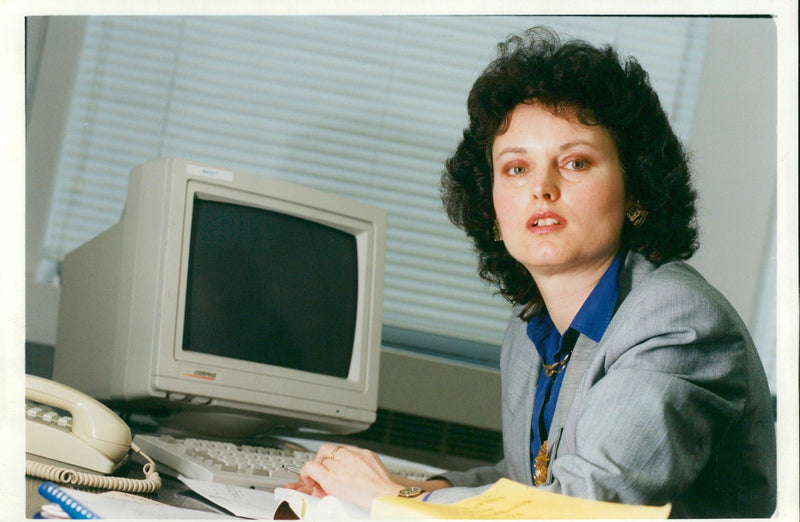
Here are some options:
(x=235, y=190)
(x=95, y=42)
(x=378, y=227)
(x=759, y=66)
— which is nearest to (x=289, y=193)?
(x=235, y=190)

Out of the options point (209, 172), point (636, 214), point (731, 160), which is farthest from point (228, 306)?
point (731, 160)

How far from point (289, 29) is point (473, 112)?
999 mm

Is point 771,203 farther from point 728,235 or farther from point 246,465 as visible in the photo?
point 246,465

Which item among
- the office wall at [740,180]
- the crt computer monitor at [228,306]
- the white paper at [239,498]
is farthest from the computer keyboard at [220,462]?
the office wall at [740,180]

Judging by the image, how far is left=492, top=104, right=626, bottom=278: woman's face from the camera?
1.15 meters

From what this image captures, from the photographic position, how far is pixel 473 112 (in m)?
1.35

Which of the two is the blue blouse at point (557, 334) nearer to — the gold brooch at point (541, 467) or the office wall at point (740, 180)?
the gold brooch at point (541, 467)

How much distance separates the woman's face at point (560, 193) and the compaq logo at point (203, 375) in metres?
0.57

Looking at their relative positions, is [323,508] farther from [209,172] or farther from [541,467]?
[209,172]

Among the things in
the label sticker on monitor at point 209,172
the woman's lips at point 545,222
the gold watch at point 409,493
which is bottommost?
the gold watch at point 409,493

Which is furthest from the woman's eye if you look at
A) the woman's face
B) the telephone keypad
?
the telephone keypad

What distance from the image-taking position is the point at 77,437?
96cm

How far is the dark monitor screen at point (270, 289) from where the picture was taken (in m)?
1.37

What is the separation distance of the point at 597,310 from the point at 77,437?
747 mm
